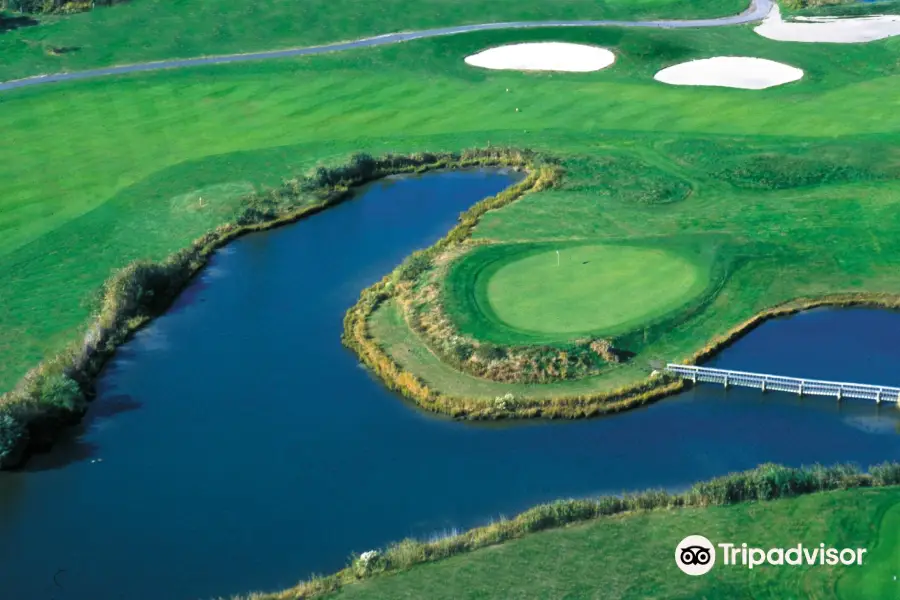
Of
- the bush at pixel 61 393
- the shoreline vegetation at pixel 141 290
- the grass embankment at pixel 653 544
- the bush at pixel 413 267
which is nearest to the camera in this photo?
the grass embankment at pixel 653 544

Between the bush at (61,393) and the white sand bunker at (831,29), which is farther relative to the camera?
the white sand bunker at (831,29)

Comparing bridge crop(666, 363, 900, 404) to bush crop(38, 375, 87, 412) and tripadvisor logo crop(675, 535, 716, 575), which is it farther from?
bush crop(38, 375, 87, 412)

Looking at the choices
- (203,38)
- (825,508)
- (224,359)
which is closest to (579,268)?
(224,359)

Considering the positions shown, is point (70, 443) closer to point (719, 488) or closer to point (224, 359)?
point (224, 359)

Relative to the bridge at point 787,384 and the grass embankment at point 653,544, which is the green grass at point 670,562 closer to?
the grass embankment at point 653,544

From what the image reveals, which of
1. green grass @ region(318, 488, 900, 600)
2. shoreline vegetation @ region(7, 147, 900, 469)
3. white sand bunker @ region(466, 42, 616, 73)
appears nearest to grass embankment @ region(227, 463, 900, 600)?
green grass @ region(318, 488, 900, 600)

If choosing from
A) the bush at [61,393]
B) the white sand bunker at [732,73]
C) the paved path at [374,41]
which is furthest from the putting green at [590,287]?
the paved path at [374,41]

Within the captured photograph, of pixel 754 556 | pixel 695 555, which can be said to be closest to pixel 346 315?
pixel 695 555
